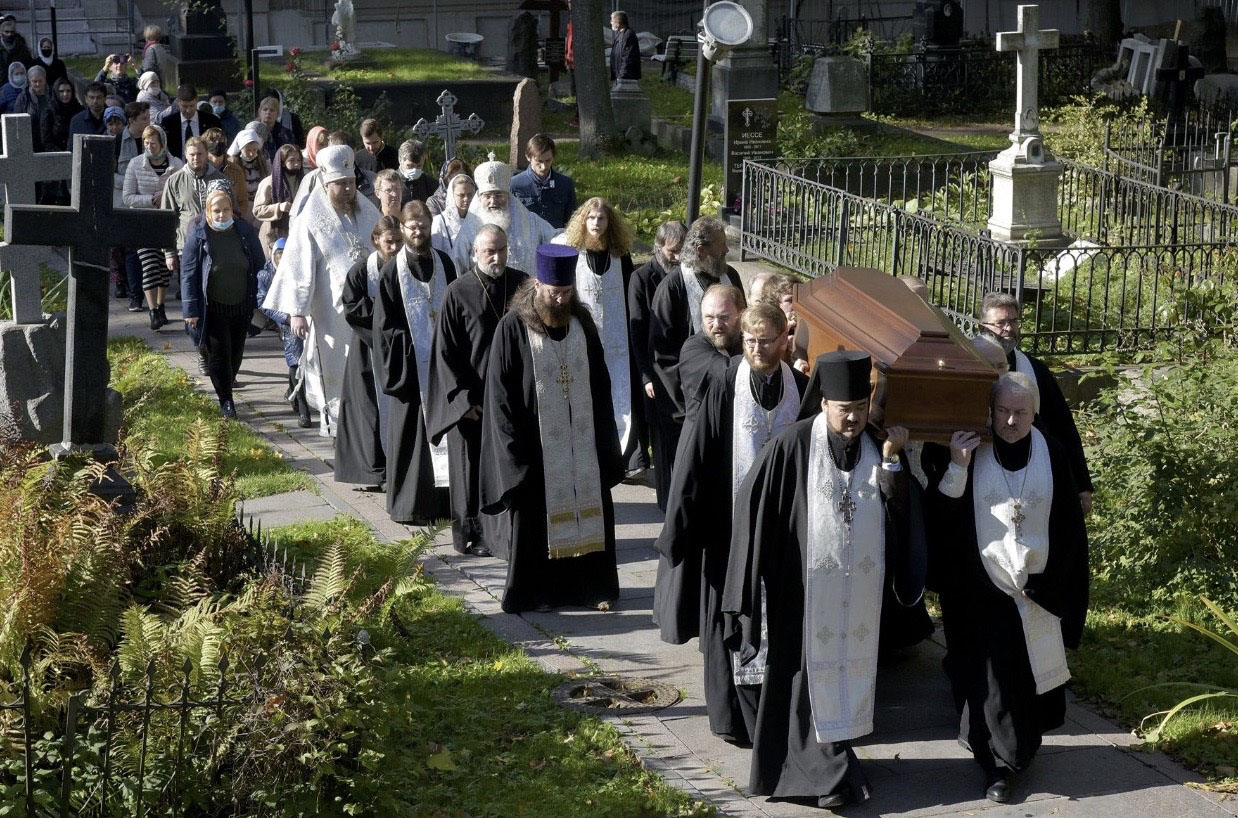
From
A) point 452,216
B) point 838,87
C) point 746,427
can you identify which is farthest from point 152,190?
point 838,87

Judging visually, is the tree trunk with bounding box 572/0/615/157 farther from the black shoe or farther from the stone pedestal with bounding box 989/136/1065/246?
the black shoe

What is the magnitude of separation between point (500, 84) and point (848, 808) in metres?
19.4

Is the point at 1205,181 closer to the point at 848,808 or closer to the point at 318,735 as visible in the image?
the point at 848,808

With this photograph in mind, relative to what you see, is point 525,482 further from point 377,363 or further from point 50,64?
point 50,64

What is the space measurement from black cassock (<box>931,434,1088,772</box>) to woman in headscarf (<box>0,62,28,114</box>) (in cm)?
1523

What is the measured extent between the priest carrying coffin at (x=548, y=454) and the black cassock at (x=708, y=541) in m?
1.10

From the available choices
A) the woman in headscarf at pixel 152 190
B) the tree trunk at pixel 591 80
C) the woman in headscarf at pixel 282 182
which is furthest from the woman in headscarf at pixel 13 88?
the tree trunk at pixel 591 80

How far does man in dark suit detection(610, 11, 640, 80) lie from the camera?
24.8 m

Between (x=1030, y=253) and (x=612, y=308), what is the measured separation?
3243 mm

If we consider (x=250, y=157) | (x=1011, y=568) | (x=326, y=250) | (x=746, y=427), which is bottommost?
(x=1011, y=568)

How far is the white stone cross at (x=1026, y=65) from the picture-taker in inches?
553

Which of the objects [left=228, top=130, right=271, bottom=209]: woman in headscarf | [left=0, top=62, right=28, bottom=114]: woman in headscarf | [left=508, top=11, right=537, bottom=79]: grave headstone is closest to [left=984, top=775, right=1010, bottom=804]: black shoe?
[left=228, top=130, right=271, bottom=209]: woman in headscarf

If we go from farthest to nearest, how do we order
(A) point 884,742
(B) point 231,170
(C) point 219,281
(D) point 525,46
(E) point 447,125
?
(D) point 525,46 < (E) point 447,125 < (B) point 231,170 < (C) point 219,281 < (A) point 884,742

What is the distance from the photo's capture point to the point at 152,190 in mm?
13984
